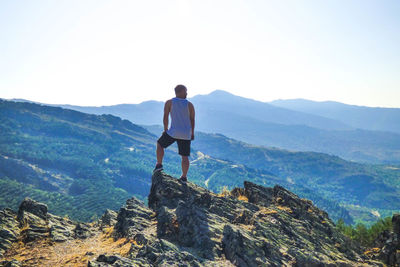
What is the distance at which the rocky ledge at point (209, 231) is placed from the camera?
390 inches

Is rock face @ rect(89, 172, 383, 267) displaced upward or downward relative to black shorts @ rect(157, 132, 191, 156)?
downward

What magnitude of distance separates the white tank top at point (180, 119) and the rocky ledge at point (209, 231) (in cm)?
319

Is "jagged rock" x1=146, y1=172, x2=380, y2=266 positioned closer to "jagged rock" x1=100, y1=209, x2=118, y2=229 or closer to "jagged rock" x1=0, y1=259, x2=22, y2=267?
"jagged rock" x1=100, y1=209, x2=118, y2=229

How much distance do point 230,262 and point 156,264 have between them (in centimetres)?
262

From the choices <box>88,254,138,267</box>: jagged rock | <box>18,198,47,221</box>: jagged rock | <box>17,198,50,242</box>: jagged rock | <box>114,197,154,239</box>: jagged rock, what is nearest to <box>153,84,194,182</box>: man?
<box>114,197,154,239</box>: jagged rock

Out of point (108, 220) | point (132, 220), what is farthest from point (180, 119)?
point (108, 220)

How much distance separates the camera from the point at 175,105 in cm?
1341

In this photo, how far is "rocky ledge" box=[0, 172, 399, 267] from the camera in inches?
390

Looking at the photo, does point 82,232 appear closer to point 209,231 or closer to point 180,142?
point 180,142

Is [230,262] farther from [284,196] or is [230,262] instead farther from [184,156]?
[284,196]

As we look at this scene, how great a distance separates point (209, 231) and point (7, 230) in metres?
8.71

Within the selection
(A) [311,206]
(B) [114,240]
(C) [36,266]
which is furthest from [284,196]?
(C) [36,266]

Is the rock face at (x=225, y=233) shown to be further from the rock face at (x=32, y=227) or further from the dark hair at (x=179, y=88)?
the dark hair at (x=179, y=88)

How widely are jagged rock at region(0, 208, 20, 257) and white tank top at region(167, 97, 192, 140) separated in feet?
26.2
